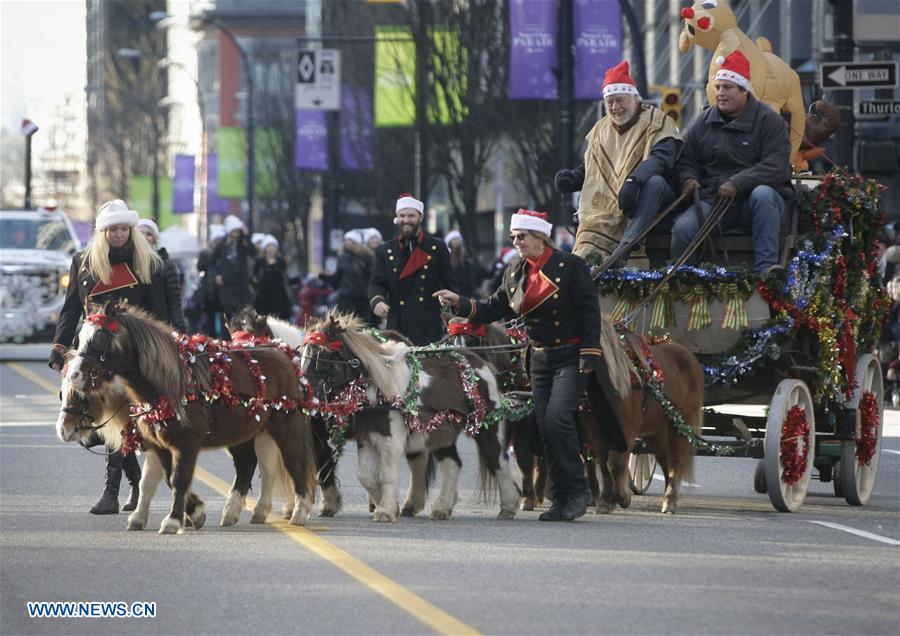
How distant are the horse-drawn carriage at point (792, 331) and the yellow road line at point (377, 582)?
9.72 feet

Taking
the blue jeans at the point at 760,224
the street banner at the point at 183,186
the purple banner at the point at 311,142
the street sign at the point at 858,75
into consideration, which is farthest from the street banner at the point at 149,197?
the blue jeans at the point at 760,224

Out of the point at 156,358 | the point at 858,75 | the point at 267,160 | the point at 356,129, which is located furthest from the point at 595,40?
the point at 267,160

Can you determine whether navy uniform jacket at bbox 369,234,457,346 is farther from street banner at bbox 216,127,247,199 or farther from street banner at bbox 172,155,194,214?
street banner at bbox 172,155,194,214

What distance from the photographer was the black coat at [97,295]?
1382 centimetres

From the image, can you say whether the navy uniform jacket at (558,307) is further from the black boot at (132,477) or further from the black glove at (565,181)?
the black boot at (132,477)

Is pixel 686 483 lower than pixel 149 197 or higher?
lower

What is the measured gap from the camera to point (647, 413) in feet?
44.5

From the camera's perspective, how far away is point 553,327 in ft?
43.1

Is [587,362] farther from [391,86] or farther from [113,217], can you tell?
[391,86]

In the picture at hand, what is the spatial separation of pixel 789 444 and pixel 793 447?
44mm

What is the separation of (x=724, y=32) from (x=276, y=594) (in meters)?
7.80

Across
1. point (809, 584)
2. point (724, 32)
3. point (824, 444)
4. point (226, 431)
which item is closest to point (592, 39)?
point (724, 32)

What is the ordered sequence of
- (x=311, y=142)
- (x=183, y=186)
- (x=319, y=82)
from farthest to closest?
(x=183, y=186)
(x=311, y=142)
(x=319, y=82)

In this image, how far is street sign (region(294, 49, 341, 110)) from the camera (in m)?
43.5
